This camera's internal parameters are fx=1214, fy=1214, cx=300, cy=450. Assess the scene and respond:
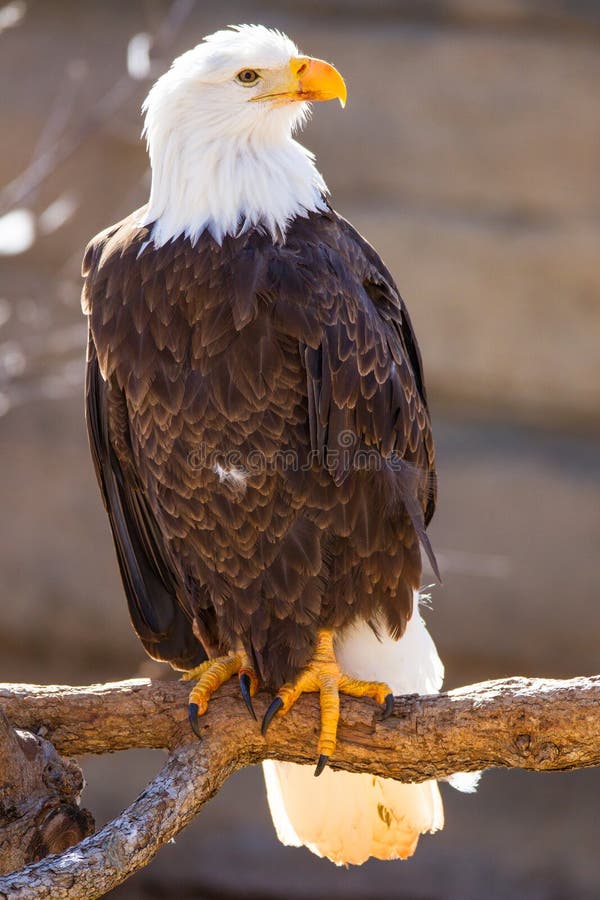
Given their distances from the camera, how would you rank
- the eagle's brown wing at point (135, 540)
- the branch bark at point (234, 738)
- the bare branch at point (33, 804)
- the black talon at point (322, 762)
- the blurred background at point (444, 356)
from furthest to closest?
the blurred background at point (444, 356)
the eagle's brown wing at point (135, 540)
the black talon at point (322, 762)
the bare branch at point (33, 804)
the branch bark at point (234, 738)

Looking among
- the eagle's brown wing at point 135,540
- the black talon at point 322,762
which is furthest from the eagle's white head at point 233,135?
the black talon at point 322,762

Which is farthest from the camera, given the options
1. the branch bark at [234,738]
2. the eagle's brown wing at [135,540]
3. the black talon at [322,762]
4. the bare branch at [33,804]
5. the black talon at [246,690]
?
the eagle's brown wing at [135,540]

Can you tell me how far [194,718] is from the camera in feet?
8.54

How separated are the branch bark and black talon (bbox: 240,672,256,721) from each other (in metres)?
0.02

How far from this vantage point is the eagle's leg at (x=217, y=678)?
265 centimetres

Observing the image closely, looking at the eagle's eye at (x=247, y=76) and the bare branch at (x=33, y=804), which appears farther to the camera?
the eagle's eye at (x=247, y=76)

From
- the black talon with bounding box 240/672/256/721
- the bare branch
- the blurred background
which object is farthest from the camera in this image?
the blurred background

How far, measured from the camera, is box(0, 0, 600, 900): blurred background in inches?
213

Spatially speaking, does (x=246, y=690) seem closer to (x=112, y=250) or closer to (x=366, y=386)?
(x=366, y=386)

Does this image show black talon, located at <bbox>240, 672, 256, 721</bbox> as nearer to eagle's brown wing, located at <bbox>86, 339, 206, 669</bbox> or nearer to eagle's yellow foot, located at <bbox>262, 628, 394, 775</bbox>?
eagle's yellow foot, located at <bbox>262, 628, 394, 775</bbox>

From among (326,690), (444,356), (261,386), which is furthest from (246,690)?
(444,356)

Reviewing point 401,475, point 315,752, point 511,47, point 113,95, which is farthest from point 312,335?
point 511,47

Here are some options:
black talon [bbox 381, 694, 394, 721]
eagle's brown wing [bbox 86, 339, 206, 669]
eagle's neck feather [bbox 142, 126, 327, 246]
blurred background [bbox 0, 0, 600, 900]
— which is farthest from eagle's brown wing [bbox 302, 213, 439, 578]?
blurred background [bbox 0, 0, 600, 900]

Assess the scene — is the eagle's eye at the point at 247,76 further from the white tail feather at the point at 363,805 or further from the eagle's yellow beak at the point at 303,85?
the white tail feather at the point at 363,805
